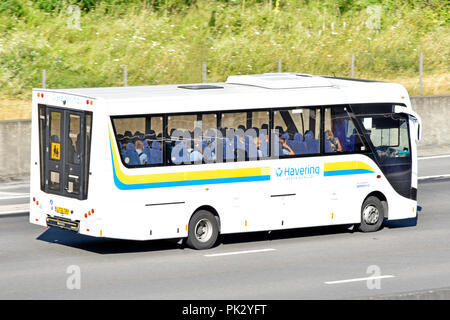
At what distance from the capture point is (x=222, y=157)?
1764cm

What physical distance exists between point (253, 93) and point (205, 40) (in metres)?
17.2

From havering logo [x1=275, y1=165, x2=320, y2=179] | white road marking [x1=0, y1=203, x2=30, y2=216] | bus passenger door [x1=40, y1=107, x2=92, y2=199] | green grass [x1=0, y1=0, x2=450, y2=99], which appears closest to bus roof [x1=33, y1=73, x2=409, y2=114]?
bus passenger door [x1=40, y1=107, x2=92, y2=199]

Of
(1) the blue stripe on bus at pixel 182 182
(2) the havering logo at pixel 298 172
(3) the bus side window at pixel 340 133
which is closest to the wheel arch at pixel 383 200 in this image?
(3) the bus side window at pixel 340 133

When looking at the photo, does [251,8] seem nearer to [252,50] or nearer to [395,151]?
[252,50]

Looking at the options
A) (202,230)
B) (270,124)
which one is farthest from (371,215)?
(202,230)

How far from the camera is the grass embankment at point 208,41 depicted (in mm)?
30672

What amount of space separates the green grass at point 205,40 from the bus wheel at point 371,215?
40.9ft

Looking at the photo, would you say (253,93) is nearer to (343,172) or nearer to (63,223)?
(343,172)

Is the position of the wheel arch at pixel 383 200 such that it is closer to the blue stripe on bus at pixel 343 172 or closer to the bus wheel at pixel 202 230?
the blue stripe on bus at pixel 343 172

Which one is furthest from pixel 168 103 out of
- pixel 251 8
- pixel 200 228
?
pixel 251 8

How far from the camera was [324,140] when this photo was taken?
18.8m

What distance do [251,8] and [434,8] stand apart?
8.96 meters

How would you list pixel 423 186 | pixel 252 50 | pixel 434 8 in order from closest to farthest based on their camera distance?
1. pixel 423 186
2. pixel 252 50
3. pixel 434 8

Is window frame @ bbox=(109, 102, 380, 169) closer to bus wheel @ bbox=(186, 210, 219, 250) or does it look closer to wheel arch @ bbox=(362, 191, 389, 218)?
wheel arch @ bbox=(362, 191, 389, 218)
